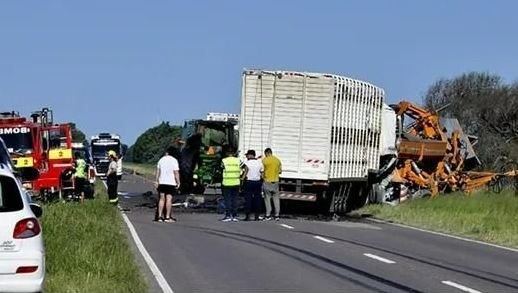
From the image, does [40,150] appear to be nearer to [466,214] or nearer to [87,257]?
[466,214]

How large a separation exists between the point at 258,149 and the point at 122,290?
15938mm

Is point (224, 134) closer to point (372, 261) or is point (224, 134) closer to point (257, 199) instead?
point (257, 199)

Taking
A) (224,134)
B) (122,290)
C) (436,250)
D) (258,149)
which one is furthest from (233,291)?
(224,134)

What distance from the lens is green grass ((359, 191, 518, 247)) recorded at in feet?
78.3

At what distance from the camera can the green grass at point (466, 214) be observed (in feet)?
78.3

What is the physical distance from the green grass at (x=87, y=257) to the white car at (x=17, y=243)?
41.5 inches

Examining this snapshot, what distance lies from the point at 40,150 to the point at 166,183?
9116 mm

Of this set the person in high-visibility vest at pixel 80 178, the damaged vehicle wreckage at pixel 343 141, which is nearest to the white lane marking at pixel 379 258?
the damaged vehicle wreckage at pixel 343 141

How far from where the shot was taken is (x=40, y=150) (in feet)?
107

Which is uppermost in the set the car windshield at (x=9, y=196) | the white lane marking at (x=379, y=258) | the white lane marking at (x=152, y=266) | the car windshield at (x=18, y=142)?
the car windshield at (x=18, y=142)

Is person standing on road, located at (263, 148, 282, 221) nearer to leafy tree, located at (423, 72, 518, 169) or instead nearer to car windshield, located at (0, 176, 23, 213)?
car windshield, located at (0, 176, 23, 213)

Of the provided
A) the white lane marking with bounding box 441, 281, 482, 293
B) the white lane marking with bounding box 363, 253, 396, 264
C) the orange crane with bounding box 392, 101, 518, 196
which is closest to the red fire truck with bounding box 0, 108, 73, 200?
the orange crane with bounding box 392, 101, 518, 196

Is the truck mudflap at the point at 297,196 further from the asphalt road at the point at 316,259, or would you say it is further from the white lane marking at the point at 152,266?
the white lane marking at the point at 152,266

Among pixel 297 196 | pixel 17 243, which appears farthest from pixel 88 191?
pixel 17 243
